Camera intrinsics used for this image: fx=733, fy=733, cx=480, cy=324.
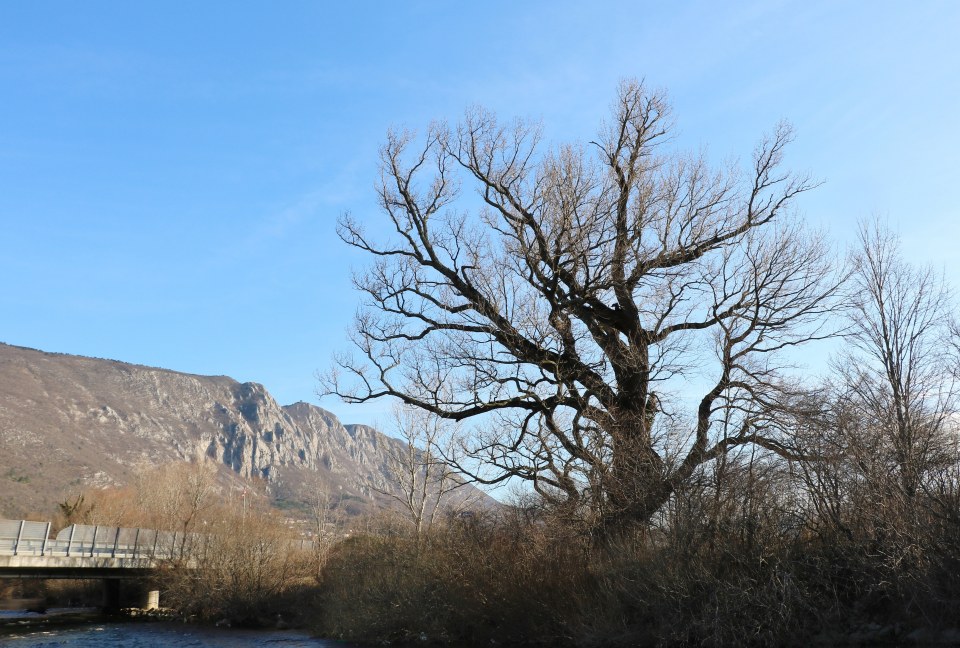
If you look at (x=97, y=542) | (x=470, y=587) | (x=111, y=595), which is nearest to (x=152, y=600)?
(x=111, y=595)

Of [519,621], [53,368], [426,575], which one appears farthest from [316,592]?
[53,368]

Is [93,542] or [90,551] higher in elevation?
[93,542]

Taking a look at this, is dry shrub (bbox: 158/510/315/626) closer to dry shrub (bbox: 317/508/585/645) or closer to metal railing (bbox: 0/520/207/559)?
metal railing (bbox: 0/520/207/559)

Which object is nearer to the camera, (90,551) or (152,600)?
(90,551)

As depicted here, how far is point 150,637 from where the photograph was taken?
30.2 meters

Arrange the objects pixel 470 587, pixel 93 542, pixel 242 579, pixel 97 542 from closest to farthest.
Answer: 1. pixel 470 587
2. pixel 242 579
3. pixel 93 542
4. pixel 97 542

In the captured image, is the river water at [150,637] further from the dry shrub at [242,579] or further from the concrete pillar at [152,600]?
the concrete pillar at [152,600]

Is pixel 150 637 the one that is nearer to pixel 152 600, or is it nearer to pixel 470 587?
pixel 152 600

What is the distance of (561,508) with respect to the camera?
20359 millimetres

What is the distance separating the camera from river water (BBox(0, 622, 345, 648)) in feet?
89.3

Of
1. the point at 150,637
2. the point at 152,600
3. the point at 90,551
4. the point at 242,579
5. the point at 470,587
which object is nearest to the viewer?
the point at 470,587

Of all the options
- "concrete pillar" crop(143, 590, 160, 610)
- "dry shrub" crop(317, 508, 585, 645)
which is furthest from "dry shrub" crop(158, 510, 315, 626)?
"dry shrub" crop(317, 508, 585, 645)

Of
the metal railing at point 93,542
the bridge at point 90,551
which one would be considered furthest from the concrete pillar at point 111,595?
the metal railing at point 93,542

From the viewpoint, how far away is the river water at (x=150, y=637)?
89.3ft
